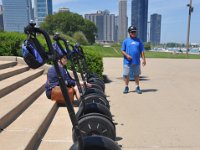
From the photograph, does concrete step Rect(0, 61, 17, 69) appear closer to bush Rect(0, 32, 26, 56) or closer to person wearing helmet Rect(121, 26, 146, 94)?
bush Rect(0, 32, 26, 56)

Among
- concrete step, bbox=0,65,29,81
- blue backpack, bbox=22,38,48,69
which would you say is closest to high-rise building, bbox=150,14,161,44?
concrete step, bbox=0,65,29,81

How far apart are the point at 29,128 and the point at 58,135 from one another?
1.69ft

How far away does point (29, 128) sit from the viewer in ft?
13.5

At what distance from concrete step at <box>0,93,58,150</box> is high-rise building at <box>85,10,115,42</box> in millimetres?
152437

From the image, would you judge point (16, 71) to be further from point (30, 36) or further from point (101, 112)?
point (30, 36)

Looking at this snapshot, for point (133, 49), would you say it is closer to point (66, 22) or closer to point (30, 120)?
point (30, 120)

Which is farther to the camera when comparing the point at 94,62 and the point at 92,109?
the point at 94,62

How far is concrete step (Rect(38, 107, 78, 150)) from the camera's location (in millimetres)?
4027

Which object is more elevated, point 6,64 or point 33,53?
point 33,53

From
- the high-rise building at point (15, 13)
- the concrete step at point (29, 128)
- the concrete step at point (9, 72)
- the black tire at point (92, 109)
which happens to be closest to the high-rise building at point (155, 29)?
the high-rise building at point (15, 13)

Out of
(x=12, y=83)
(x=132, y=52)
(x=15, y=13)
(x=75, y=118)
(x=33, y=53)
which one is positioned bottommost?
(x=12, y=83)

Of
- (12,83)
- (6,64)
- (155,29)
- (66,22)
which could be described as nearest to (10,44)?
(6,64)

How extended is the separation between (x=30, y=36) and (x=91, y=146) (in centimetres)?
112

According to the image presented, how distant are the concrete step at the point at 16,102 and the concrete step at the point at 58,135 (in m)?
0.62
